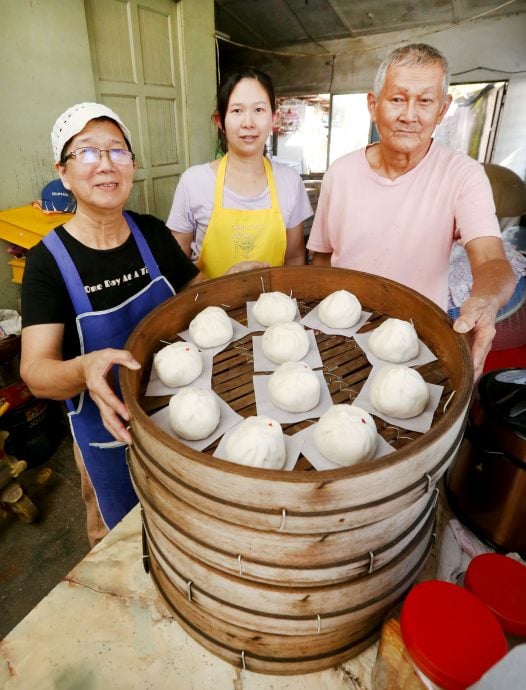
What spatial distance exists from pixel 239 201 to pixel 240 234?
194mm

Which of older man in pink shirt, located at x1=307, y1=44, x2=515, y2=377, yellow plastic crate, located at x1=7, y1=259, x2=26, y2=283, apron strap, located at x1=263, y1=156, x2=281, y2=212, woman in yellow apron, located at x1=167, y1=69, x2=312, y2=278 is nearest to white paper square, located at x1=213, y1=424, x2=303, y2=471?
older man in pink shirt, located at x1=307, y1=44, x2=515, y2=377

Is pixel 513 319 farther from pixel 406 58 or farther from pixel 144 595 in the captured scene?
pixel 144 595

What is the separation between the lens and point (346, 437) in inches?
40.4

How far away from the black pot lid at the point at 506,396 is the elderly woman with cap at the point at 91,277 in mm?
1198

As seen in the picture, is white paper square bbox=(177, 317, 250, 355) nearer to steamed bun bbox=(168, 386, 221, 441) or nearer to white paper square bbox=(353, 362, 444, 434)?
steamed bun bbox=(168, 386, 221, 441)

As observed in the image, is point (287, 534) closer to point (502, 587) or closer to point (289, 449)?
point (289, 449)

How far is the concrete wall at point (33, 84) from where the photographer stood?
3416 mm

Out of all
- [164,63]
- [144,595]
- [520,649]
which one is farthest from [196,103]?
[520,649]

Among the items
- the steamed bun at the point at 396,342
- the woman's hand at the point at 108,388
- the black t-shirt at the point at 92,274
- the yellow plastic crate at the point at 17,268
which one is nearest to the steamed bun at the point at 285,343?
the steamed bun at the point at 396,342

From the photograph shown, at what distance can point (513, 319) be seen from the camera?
10.4 feet

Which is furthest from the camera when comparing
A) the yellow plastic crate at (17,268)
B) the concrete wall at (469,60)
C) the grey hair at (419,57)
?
the concrete wall at (469,60)

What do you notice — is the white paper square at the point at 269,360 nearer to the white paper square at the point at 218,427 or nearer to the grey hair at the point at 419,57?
the white paper square at the point at 218,427

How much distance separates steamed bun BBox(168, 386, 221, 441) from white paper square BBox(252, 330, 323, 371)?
0.31 meters

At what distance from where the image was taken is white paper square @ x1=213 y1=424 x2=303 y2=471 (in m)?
1.08
